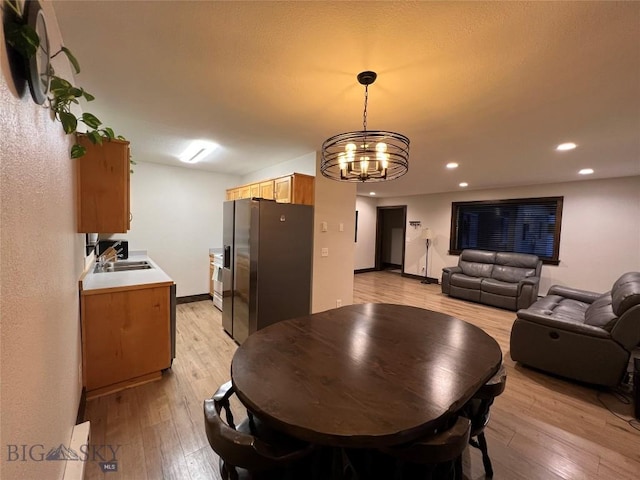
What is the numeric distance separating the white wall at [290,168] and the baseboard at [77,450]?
3.04 meters

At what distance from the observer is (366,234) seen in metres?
8.36

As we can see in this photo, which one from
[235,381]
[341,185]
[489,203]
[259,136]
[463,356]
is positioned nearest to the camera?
[235,381]

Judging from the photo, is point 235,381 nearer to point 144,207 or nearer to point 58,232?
point 58,232

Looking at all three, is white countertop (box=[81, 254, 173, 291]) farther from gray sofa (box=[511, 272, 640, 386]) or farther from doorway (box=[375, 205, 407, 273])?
doorway (box=[375, 205, 407, 273])

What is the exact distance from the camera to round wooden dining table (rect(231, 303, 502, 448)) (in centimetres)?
97

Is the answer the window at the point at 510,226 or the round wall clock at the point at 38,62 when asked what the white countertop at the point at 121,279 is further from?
the window at the point at 510,226

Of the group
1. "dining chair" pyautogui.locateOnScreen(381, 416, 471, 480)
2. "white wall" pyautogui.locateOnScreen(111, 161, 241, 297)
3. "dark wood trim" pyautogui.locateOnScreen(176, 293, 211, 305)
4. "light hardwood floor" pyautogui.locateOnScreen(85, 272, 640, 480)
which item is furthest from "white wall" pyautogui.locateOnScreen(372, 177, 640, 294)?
"dark wood trim" pyautogui.locateOnScreen(176, 293, 211, 305)

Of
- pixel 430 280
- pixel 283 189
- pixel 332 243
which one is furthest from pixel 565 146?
pixel 430 280

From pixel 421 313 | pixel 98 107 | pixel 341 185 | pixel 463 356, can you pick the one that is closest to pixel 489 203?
pixel 341 185

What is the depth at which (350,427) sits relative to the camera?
3.11ft

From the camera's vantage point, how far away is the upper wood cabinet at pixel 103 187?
1.98m

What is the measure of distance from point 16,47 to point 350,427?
1474 millimetres

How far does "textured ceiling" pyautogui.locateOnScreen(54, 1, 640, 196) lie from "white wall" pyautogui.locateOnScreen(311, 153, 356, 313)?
0.83 meters

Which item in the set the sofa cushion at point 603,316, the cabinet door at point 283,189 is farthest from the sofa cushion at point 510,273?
the cabinet door at point 283,189
